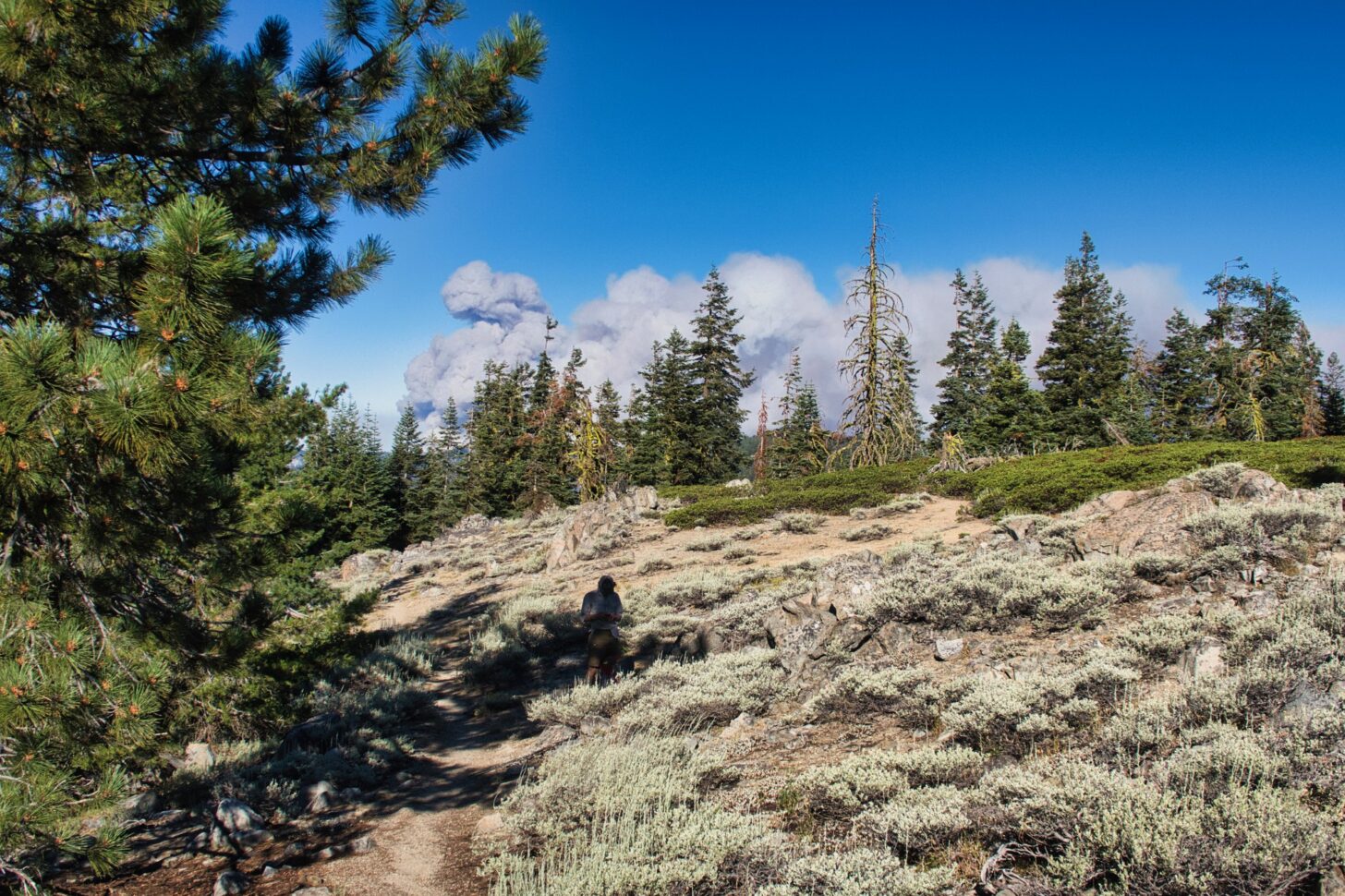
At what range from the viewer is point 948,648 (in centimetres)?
706

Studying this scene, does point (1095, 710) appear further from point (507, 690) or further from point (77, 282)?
point (507, 690)

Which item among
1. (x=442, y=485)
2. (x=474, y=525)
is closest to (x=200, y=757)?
(x=474, y=525)

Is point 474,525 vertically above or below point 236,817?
above

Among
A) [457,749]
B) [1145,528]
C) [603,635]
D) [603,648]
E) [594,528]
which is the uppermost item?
[1145,528]

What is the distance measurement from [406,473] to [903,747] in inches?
2353

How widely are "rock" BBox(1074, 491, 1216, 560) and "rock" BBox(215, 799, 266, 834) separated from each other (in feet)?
30.8

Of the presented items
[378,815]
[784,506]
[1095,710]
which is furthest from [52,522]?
[784,506]

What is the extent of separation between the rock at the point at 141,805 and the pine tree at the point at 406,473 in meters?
51.9

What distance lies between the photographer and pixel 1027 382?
131 ft

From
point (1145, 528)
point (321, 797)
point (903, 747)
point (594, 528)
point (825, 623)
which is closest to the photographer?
point (903, 747)

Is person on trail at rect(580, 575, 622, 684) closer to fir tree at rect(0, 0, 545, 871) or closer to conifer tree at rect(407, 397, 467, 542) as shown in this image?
fir tree at rect(0, 0, 545, 871)

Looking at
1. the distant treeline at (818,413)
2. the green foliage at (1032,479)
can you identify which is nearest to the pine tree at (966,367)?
the distant treeline at (818,413)

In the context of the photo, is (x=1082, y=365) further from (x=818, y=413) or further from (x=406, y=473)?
(x=406, y=473)

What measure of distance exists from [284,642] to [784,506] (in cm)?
1558
